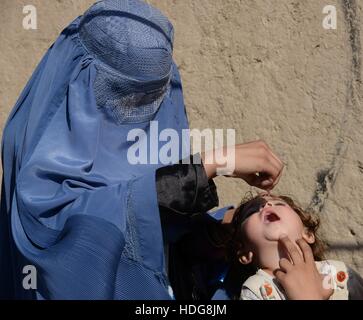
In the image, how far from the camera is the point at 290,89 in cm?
366

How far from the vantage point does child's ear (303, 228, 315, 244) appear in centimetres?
263

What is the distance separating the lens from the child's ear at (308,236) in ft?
8.64

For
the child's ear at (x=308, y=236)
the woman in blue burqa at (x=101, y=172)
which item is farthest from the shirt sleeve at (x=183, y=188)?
the child's ear at (x=308, y=236)

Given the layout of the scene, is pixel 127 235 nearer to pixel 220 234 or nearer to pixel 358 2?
pixel 220 234

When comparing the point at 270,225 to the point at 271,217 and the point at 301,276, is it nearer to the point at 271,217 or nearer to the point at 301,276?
the point at 271,217

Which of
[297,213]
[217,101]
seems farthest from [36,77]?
[217,101]

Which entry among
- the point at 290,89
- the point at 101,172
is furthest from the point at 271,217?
the point at 290,89

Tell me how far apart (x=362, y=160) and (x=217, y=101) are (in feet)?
2.16

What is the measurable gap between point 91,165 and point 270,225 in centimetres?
50

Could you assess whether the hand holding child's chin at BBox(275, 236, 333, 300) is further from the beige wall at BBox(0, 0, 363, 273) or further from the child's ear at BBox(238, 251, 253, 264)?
the beige wall at BBox(0, 0, 363, 273)

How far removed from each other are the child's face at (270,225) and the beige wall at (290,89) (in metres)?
0.94

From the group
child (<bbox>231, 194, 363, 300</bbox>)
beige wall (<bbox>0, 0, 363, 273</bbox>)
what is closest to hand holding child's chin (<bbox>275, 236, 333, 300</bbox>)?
child (<bbox>231, 194, 363, 300</bbox>)
